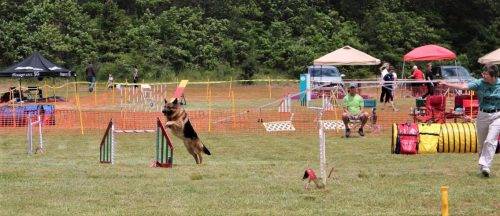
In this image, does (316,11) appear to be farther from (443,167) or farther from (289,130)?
(443,167)

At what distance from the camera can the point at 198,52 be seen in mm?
50562

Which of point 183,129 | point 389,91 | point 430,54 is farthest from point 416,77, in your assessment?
point 183,129

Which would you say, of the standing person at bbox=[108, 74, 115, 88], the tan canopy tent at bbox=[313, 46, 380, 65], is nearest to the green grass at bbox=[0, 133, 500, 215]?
the tan canopy tent at bbox=[313, 46, 380, 65]

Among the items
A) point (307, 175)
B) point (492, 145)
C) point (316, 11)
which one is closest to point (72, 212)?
point (307, 175)

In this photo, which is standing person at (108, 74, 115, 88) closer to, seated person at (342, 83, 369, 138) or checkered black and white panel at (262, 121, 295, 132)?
checkered black and white panel at (262, 121, 295, 132)

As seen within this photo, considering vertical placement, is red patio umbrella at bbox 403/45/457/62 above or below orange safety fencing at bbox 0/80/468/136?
above

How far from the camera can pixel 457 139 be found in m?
13.7

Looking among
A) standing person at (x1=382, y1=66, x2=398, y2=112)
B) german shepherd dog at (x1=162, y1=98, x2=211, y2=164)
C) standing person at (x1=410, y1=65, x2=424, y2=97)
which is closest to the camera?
german shepherd dog at (x1=162, y1=98, x2=211, y2=164)

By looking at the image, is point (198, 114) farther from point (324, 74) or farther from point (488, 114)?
point (488, 114)

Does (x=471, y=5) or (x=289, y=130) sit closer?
(x=289, y=130)

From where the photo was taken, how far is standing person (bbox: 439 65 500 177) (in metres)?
9.86

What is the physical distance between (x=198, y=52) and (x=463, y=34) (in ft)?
Result: 64.7

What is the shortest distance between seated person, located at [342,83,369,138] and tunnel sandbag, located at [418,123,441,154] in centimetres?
440

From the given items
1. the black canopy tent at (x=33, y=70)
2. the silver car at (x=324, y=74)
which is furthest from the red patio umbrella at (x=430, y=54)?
the black canopy tent at (x=33, y=70)
